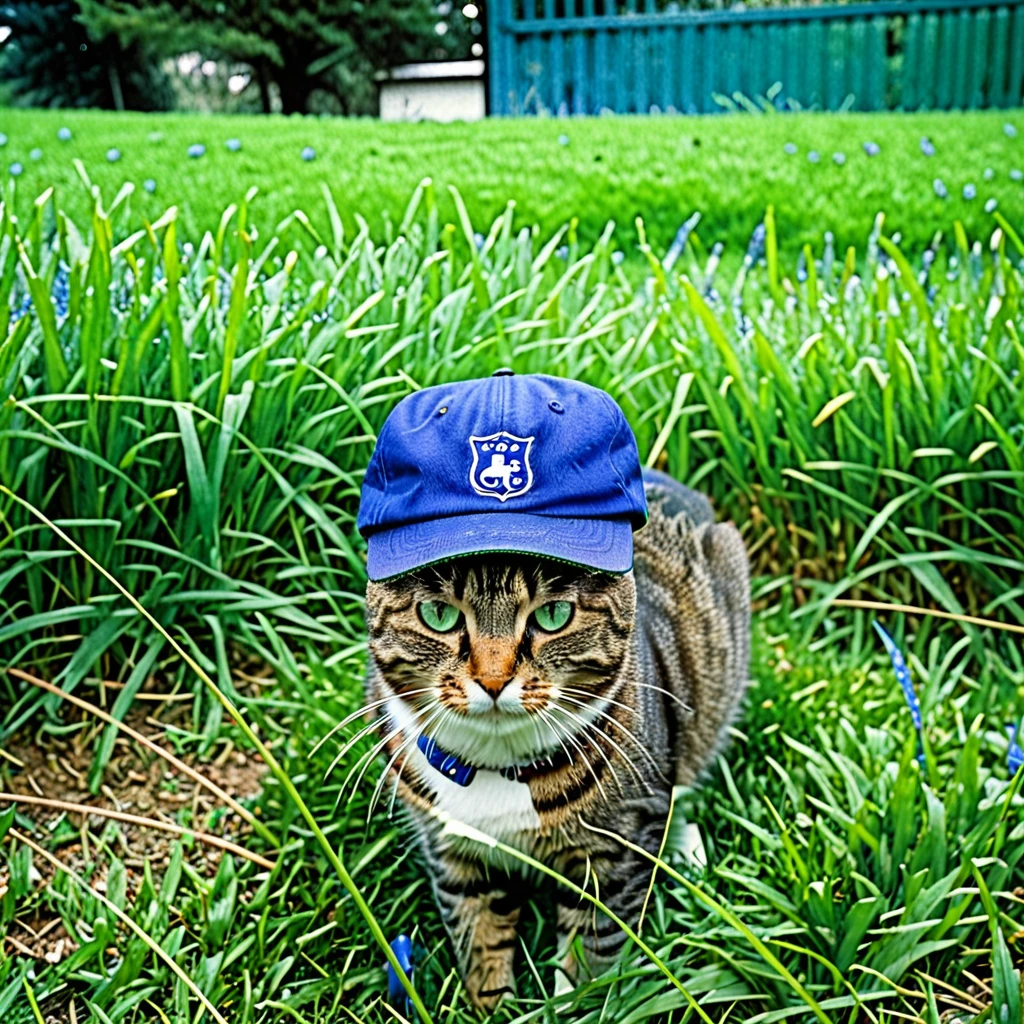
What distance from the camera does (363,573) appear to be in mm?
1796

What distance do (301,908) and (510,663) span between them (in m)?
0.56

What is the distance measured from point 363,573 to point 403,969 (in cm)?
72

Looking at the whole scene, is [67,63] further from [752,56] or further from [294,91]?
[752,56]

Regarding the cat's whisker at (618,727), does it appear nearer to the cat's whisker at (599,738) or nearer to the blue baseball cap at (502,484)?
the cat's whisker at (599,738)

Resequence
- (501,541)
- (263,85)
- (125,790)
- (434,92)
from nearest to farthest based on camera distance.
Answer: (501,541), (125,790), (263,85), (434,92)

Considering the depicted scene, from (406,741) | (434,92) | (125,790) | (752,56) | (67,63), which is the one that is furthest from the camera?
(752,56)

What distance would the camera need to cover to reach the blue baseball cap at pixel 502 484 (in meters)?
1.02

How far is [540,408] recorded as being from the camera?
1.06 metres

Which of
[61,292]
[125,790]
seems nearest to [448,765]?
[125,790]

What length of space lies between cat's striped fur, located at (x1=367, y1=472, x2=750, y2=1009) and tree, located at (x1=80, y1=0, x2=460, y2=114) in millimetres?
1636

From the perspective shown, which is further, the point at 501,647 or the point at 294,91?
the point at 294,91

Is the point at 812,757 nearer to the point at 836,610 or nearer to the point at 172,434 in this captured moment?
the point at 836,610

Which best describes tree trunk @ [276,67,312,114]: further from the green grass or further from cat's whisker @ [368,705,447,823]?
cat's whisker @ [368,705,447,823]

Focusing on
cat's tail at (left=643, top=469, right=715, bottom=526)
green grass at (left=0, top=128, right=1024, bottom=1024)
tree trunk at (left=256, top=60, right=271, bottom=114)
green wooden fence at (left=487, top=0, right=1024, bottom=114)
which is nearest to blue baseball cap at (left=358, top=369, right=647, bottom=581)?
green grass at (left=0, top=128, right=1024, bottom=1024)
